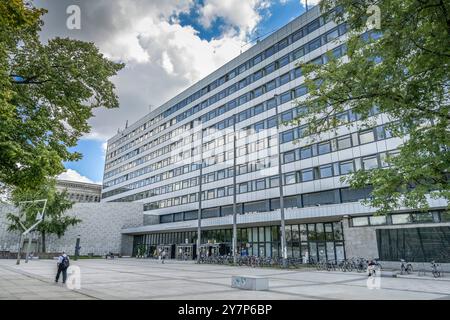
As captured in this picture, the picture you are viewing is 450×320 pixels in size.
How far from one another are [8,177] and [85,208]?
189 feet

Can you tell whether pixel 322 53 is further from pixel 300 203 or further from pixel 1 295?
pixel 1 295

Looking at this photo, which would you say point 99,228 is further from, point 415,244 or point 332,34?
point 415,244

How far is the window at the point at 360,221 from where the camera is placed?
30375 mm

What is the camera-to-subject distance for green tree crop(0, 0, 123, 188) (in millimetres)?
10258

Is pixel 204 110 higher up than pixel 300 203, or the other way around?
pixel 204 110

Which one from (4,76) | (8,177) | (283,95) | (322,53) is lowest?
(8,177)

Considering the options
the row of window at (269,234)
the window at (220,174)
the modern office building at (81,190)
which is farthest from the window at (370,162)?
the modern office building at (81,190)

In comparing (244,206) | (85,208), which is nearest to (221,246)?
(244,206)

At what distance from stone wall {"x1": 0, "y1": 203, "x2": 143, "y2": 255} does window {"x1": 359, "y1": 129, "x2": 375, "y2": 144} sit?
4828 centimetres

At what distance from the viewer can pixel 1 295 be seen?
35.9ft

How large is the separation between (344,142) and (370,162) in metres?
3.71

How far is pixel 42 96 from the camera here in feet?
44.2

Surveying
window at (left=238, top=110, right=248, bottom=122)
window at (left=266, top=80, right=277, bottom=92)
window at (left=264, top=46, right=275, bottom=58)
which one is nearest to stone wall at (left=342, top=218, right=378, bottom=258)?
window at (left=266, top=80, right=277, bottom=92)

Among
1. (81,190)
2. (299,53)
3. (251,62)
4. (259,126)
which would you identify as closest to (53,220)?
(259,126)
